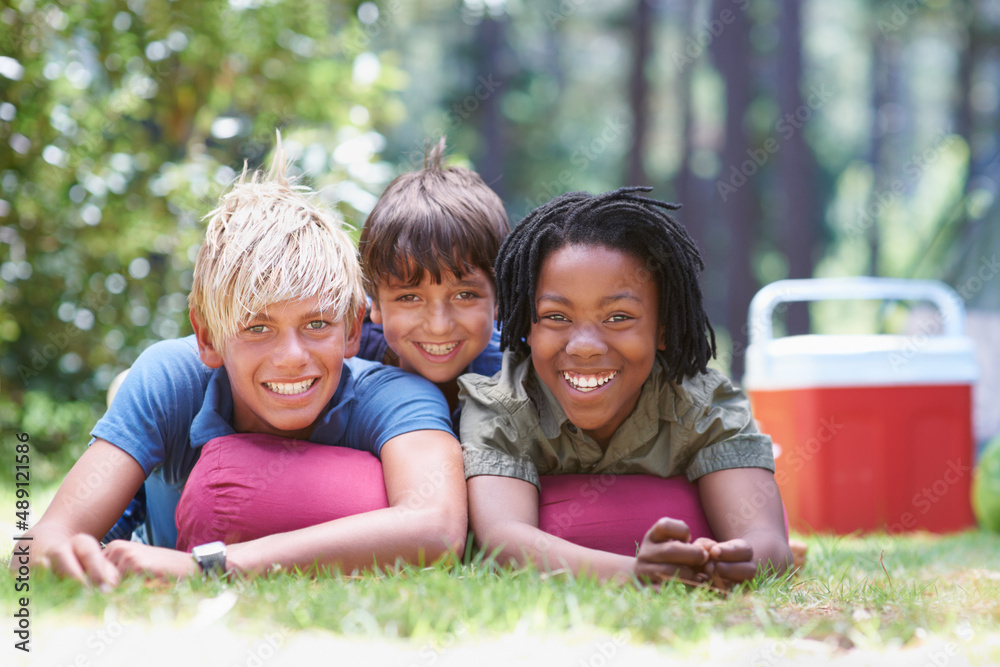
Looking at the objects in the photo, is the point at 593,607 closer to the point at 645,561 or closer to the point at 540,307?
the point at 645,561

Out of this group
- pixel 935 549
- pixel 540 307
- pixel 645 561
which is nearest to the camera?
pixel 645 561

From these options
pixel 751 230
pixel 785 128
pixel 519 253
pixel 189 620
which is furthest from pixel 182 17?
pixel 751 230

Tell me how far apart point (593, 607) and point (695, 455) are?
1.10 m

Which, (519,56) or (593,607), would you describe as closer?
(593,607)

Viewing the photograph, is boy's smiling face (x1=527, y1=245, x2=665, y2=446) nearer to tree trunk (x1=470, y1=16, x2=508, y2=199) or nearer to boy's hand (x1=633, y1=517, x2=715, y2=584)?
boy's hand (x1=633, y1=517, x2=715, y2=584)

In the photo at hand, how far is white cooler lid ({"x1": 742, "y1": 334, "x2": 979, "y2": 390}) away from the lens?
5.28m

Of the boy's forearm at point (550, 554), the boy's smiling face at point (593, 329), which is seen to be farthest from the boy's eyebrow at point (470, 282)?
the boy's forearm at point (550, 554)

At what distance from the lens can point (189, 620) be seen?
180cm

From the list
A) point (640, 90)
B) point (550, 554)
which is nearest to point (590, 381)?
point (550, 554)

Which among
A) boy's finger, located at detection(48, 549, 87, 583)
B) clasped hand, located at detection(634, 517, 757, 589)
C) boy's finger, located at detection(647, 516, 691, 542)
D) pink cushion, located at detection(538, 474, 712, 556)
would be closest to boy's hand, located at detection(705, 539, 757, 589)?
clasped hand, located at detection(634, 517, 757, 589)

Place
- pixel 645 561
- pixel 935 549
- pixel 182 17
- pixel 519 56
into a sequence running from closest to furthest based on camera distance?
pixel 645 561
pixel 935 549
pixel 182 17
pixel 519 56

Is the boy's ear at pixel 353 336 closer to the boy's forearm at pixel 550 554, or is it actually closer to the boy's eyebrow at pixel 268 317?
the boy's eyebrow at pixel 268 317

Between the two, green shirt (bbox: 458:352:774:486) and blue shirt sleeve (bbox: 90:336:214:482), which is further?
green shirt (bbox: 458:352:774:486)

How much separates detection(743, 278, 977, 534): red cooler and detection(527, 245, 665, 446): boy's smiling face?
2.77 metres
